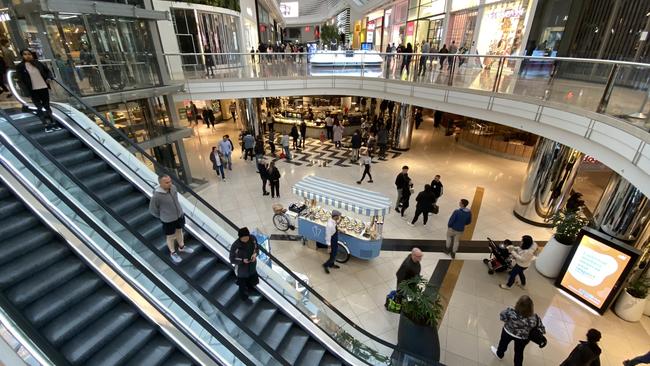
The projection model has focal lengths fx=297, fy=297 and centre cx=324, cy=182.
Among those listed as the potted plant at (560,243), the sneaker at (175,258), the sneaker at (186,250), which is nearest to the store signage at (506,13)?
the potted plant at (560,243)

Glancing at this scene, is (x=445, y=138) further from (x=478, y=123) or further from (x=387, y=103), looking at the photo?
(x=387, y=103)

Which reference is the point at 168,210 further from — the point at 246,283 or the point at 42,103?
the point at 42,103

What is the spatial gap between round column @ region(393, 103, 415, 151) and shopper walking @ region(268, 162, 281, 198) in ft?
22.5

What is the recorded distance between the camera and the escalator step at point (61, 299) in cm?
322

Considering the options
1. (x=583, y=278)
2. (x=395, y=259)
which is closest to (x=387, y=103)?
(x=395, y=259)

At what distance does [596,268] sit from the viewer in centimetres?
576

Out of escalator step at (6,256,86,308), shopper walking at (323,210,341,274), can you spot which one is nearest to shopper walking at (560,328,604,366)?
shopper walking at (323,210,341,274)

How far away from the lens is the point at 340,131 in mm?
14312

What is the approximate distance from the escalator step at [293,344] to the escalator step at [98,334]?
82.8 inches

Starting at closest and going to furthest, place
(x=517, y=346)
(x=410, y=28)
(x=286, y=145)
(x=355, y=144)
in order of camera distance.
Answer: (x=517, y=346) → (x=355, y=144) → (x=286, y=145) → (x=410, y=28)

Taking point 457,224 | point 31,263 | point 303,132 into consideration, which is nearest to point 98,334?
point 31,263

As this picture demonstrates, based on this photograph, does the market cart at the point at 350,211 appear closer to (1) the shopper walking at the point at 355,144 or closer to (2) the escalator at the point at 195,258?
(2) the escalator at the point at 195,258

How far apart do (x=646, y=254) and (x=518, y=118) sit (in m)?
3.98

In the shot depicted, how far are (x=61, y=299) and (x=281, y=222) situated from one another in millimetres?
5109
